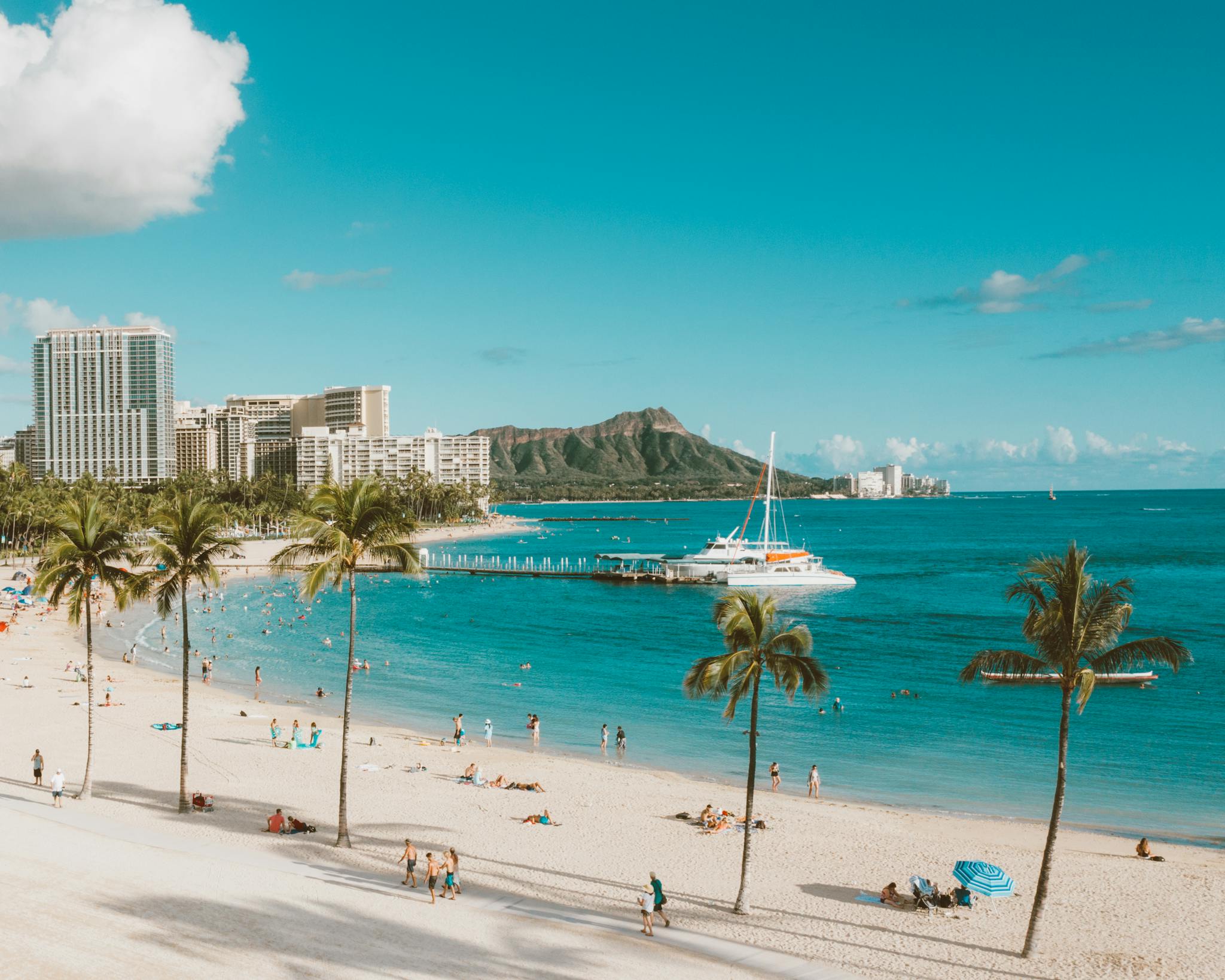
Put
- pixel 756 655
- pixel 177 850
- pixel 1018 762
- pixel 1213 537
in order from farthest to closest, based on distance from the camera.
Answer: pixel 1213 537 → pixel 1018 762 → pixel 177 850 → pixel 756 655

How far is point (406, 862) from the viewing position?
69.5ft

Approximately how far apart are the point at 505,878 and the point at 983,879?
11.0m

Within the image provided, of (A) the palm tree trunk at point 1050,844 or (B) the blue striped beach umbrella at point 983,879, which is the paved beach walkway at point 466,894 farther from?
(B) the blue striped beach umbrella at point 983,879

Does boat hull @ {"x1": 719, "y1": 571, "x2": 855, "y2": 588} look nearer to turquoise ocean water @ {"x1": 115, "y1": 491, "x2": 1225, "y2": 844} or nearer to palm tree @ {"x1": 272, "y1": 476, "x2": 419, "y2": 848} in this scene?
turquoise ocean water @ {"x1": 115, "y1": 491, "x2": 1225, "y2": 844}

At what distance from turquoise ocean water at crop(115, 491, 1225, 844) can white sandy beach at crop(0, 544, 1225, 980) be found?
4.62 metres

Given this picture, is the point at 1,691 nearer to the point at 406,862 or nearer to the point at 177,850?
the point at 177,850

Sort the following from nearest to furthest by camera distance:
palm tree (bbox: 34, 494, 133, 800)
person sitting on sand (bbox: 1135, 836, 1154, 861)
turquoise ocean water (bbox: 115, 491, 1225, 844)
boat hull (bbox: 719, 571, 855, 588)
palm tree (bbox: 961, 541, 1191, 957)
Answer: palm tree (bbox: 961, 541, 1191, 957) < palm tree (bbox: 34, 494, 133, 800) < person sitting on sand (bbox: 1135, 836, 1154, 861) < turquoise ocean water (bbox: 115, 491, 1225, 844) < boat hull (bbox: 719, 571, 855, 588)

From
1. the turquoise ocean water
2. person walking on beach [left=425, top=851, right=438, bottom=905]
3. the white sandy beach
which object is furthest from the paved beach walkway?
the turquoise ocean water

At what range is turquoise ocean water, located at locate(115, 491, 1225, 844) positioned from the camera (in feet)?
115

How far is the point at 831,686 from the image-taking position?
53938mm

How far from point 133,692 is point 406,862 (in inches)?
1294

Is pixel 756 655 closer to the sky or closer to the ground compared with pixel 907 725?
closer to the sky

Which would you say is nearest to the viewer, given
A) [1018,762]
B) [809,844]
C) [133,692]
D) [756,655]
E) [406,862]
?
[756,655]

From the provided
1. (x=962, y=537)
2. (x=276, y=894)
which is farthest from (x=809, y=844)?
(x=962, y=537)
